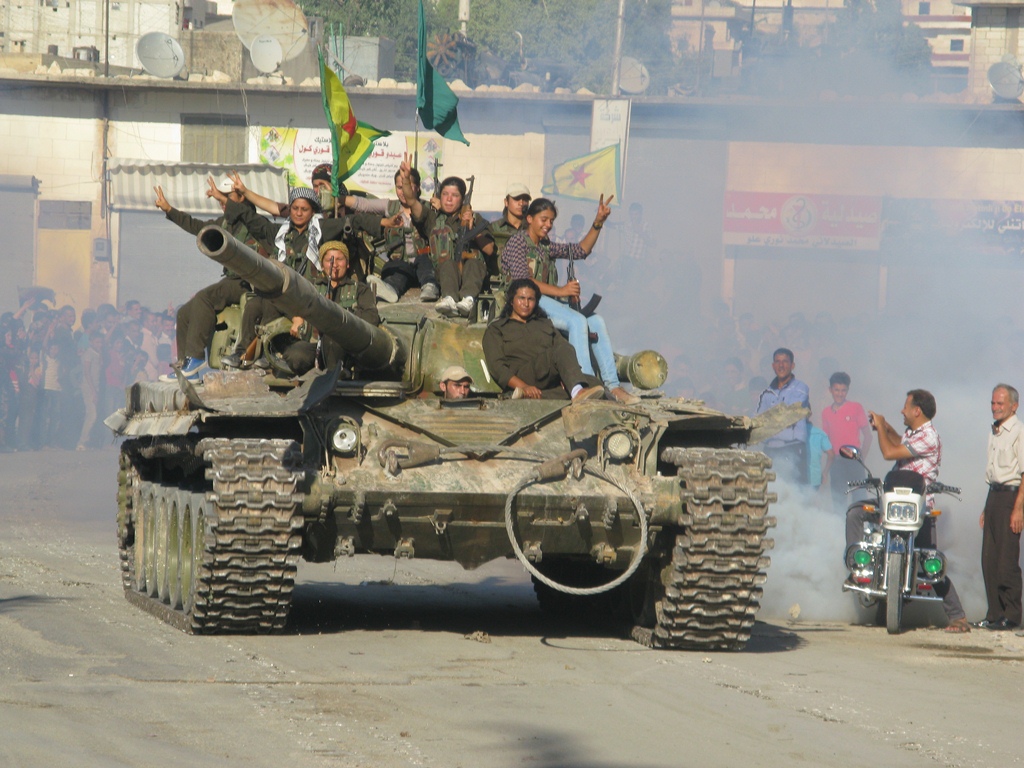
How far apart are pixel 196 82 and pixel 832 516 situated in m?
22.4

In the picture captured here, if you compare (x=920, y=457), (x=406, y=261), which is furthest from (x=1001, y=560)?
(x=406, y=261)

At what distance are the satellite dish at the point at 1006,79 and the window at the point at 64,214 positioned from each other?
17.1m

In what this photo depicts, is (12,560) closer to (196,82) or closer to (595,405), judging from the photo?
(595,405)

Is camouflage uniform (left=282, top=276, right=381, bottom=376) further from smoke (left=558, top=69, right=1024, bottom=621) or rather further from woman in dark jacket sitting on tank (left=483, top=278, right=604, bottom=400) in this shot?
smoke (left=558, top=69, right=1024, bottom=621)

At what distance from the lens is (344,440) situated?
10.4 m

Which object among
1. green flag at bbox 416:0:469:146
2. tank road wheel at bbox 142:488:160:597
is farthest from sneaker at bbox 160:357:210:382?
green flag at bbox 416:0:469:146

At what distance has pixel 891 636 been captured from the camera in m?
11.9

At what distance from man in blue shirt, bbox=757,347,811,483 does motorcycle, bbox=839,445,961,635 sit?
261 cm

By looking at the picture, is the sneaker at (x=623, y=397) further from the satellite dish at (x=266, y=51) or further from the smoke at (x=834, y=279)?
the satellite dish at (x=266, y=51)

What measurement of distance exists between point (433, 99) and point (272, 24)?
52.4 ft

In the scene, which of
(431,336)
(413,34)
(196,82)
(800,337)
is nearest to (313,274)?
(431,336)

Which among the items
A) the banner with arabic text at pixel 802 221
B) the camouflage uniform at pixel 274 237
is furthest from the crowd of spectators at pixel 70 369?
the camouflage uniform at pixel 274 237

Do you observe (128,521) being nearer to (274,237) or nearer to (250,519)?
(274,237)

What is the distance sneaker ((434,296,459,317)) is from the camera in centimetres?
1212
